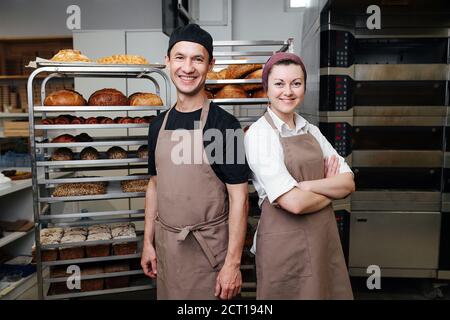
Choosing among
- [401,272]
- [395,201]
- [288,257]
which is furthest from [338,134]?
[288,257]

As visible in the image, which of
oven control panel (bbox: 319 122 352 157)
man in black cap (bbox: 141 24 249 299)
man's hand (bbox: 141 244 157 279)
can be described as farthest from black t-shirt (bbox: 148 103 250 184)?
oven control panel (bbox: 319 122 352 157)

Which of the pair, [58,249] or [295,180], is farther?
[58,249]

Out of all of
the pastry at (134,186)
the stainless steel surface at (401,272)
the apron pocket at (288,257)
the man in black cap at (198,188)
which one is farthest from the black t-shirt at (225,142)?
the stainless steel surface at (401,272)

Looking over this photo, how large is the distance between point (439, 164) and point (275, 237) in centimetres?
181

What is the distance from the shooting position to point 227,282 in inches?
54.4

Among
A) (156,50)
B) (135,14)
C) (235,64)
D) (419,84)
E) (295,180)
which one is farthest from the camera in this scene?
(135,14)

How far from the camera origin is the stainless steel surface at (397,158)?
8.62ft

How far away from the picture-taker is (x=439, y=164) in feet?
8.64


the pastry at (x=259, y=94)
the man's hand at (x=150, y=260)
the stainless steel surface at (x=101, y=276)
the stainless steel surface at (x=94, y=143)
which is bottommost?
the stainless steel surface at (x=101, y=276)

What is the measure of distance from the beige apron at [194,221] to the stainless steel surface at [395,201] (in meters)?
1.55

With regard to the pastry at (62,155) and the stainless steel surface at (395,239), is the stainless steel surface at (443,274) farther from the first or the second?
the pastry at (62,155)

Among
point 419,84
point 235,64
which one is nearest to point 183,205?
point 235,64

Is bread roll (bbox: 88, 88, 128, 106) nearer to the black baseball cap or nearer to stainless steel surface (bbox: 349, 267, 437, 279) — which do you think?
the black baseball cap
